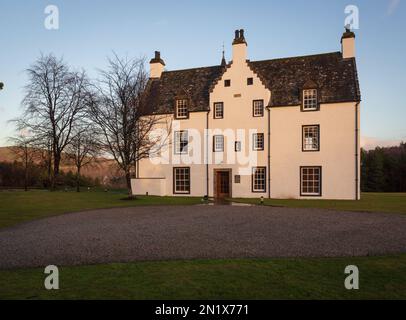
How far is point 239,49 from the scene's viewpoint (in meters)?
30.9

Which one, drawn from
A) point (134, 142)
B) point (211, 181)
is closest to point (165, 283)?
point (134, 142)

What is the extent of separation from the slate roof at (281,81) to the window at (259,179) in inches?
236

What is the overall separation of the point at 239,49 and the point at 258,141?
9033mm

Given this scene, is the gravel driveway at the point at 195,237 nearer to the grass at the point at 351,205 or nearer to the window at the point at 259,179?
the grass at the point at 351,205

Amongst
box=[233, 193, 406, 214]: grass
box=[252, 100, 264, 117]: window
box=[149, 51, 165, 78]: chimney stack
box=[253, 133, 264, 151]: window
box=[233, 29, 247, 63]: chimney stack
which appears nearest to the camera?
box=[233, 193, 406, 214]: grass

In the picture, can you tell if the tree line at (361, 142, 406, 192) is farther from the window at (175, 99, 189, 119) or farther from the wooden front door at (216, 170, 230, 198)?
the window at (175, 99, 189, 119)

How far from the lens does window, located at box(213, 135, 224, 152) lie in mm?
30781

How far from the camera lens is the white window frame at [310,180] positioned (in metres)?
28.0

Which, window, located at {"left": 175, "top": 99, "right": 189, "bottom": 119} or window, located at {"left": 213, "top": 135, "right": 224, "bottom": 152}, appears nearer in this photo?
window, located at {"left": 213, "top": 135, "right": 224, "bottom": 152}

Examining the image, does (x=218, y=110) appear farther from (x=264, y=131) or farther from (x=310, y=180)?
(x=310, y=180)

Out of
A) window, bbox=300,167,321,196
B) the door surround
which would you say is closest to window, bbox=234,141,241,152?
the door surround

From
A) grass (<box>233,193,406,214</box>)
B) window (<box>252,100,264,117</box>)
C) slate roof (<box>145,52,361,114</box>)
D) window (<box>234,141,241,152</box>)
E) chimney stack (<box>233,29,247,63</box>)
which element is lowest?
grass (<box>233,193,406,214</box>)

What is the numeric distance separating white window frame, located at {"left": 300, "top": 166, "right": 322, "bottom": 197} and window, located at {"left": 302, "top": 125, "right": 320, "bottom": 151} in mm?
1743

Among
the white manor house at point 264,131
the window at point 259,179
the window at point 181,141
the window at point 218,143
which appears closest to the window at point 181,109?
the white manor house at point 264,131
